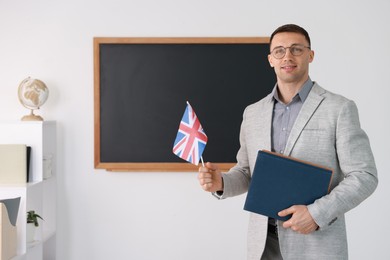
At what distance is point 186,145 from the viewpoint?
6.43 feet

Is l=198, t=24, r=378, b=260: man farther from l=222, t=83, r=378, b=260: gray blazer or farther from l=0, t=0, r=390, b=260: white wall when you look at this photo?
l=0, t=0, r=390, b=260: white wall

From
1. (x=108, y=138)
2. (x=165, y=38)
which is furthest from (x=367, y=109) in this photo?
(x=108, y=138)

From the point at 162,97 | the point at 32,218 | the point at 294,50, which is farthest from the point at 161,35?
the point at 294,50

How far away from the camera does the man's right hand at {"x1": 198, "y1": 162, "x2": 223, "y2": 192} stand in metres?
1.90

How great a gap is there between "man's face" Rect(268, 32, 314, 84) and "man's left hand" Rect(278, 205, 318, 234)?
1.59 feet

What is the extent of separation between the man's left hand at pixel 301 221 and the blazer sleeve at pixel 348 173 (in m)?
0.02

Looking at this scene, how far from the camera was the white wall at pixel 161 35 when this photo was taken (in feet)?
10.7

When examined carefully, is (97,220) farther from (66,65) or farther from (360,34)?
(360,34)

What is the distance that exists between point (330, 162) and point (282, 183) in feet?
0.65

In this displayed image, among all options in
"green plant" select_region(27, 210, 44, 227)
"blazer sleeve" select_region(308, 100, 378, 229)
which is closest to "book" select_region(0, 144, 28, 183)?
"green plant" select_region(27, 210, 44, 227)

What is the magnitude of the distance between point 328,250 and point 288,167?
13.7 inches

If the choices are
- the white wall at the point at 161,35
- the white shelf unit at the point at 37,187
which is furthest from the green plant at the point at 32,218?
the white wall at the point at 161,35

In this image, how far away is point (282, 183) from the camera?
172cm

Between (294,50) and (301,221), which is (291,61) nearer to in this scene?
(294,50)
